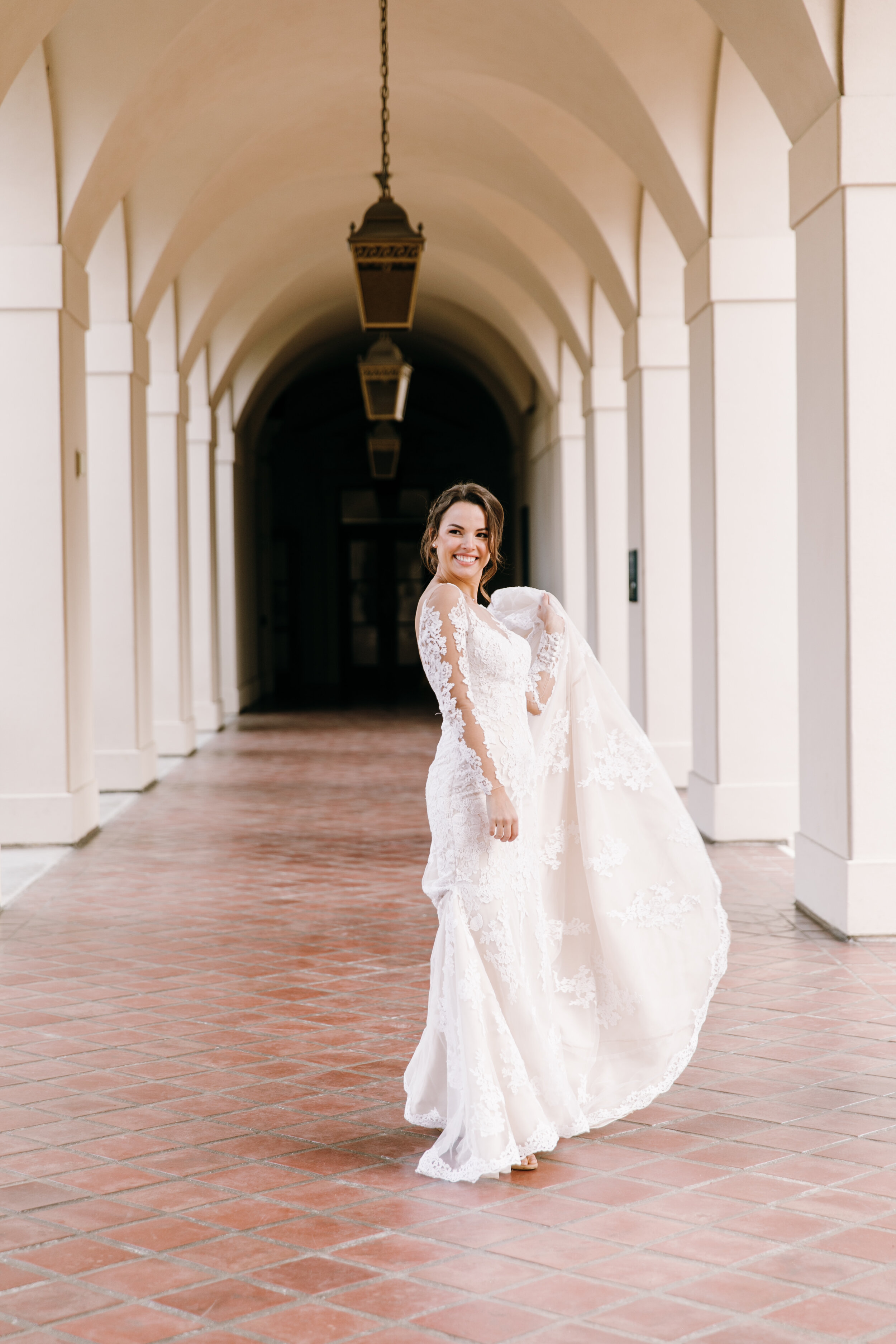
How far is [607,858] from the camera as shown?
4078 millimetres

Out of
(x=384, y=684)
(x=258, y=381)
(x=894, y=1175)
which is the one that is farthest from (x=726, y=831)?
(x=384, y=684)

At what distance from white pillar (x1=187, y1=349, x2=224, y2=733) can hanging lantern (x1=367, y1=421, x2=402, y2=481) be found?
2.04 metres

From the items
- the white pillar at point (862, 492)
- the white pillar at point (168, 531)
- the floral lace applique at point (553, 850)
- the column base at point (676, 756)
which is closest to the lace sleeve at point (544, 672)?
the floral lace applique at point (553, 850)

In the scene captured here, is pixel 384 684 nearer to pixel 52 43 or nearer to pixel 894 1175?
pixel 52 43

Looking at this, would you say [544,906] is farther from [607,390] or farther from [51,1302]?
[607,390]

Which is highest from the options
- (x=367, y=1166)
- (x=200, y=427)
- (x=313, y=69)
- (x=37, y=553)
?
(x=313, y=69)

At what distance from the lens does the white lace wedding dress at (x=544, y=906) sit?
11.9 ft

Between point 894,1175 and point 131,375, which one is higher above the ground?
point 131,375

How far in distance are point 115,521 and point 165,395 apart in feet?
8.76

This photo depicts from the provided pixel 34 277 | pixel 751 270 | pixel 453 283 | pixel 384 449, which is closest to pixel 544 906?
pixel 751 270

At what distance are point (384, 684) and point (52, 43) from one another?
18.2 metres

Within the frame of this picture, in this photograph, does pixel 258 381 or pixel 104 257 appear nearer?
pixel 104 257

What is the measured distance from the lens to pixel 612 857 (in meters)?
4.08

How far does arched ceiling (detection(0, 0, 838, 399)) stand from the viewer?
7.86 metres
